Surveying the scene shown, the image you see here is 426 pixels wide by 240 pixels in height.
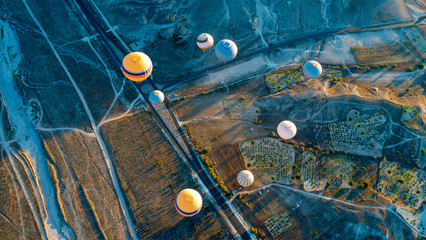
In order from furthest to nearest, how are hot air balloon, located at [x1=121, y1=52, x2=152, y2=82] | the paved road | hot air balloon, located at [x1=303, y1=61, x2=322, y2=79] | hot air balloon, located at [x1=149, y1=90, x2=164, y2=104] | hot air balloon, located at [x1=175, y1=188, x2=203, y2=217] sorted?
hot air balloon, located at [x1=303, y1=61, x2=322, y2=79] < hot air balloon, located at [x1=149, y1=90, x2=164, y2=104] < hot air balloon, located at [x1=121, y1=52, x2=152, y2=82] < the paved road < hot air balloon, located at [x1=175, y1=188, x2=203, y2=217]

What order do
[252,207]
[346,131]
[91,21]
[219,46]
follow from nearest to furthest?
[252,207] < [346,131] < [219,46] < [91,21]

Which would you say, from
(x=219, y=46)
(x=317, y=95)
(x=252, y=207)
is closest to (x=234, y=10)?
(x=219, y=46)

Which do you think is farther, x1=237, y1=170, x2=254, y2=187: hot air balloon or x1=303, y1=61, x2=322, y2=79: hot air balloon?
x1=303, y1=61, x2=322, y2=79: hot air balloon

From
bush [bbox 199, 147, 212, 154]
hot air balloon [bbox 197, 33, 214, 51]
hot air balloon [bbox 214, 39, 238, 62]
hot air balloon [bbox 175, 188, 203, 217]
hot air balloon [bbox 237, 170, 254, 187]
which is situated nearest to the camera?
hot air balloon [bbox 175, 188, 203, 217]

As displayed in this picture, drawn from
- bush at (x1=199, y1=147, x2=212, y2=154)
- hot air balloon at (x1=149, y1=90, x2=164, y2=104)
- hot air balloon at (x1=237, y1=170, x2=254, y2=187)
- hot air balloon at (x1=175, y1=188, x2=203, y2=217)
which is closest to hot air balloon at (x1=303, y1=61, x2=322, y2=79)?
hot air balloon at (x1=237, y1=170, x2=254, y2=187)

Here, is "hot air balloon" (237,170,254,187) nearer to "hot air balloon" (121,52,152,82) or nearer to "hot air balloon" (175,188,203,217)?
"hot air balloon" (175,188,203,217)

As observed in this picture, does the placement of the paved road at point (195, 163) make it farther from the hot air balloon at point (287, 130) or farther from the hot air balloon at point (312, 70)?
the hot air balloon at point (312, 70)

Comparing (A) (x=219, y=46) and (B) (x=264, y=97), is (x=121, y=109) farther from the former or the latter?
(B) (x=264, y=97)
